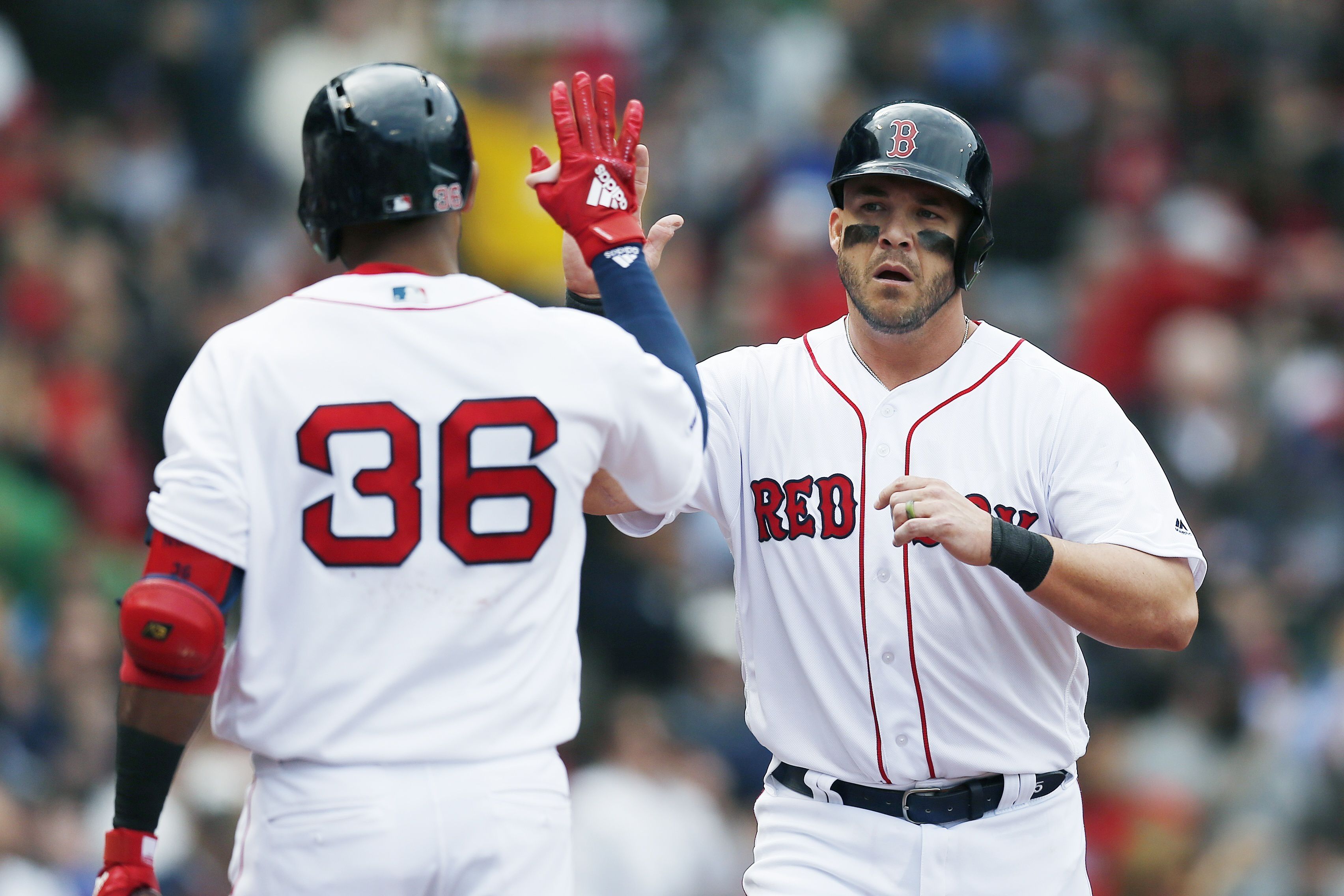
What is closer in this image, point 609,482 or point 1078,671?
point 609,482

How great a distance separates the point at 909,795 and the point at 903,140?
4.92ft

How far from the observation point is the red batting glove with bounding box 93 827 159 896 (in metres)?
2.92

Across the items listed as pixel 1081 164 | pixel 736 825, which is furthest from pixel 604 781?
pixel 1081 164

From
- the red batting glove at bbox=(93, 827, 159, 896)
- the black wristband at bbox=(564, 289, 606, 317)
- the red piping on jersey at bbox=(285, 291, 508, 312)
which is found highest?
the black wristband at bbox=(564, 289, 606, 317)

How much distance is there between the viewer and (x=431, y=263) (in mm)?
3160

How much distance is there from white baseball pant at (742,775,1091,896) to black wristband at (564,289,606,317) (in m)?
1.21

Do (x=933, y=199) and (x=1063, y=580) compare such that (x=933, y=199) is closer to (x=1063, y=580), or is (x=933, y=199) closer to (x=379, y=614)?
(x=1063, y=580)

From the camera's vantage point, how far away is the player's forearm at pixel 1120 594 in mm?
3596

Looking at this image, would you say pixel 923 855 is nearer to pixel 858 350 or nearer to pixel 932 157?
pixel 858 350

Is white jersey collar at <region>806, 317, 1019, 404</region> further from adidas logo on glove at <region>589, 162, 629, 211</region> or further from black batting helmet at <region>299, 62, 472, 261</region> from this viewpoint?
black batting helmet at <region>299, 62, 472, 261</region>

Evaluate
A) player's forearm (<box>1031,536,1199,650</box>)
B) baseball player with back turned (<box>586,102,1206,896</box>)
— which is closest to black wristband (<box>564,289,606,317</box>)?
baseball player with back turned (<box>586,102,1206,896</box>)

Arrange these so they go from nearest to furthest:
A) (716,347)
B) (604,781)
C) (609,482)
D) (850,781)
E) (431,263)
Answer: (431,263) → (609,482) → (850,781) → (604,781) → (716,347)

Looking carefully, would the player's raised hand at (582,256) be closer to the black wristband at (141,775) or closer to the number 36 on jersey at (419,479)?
the number 36 on jersey at (419,479)

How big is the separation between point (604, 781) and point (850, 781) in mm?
3652
